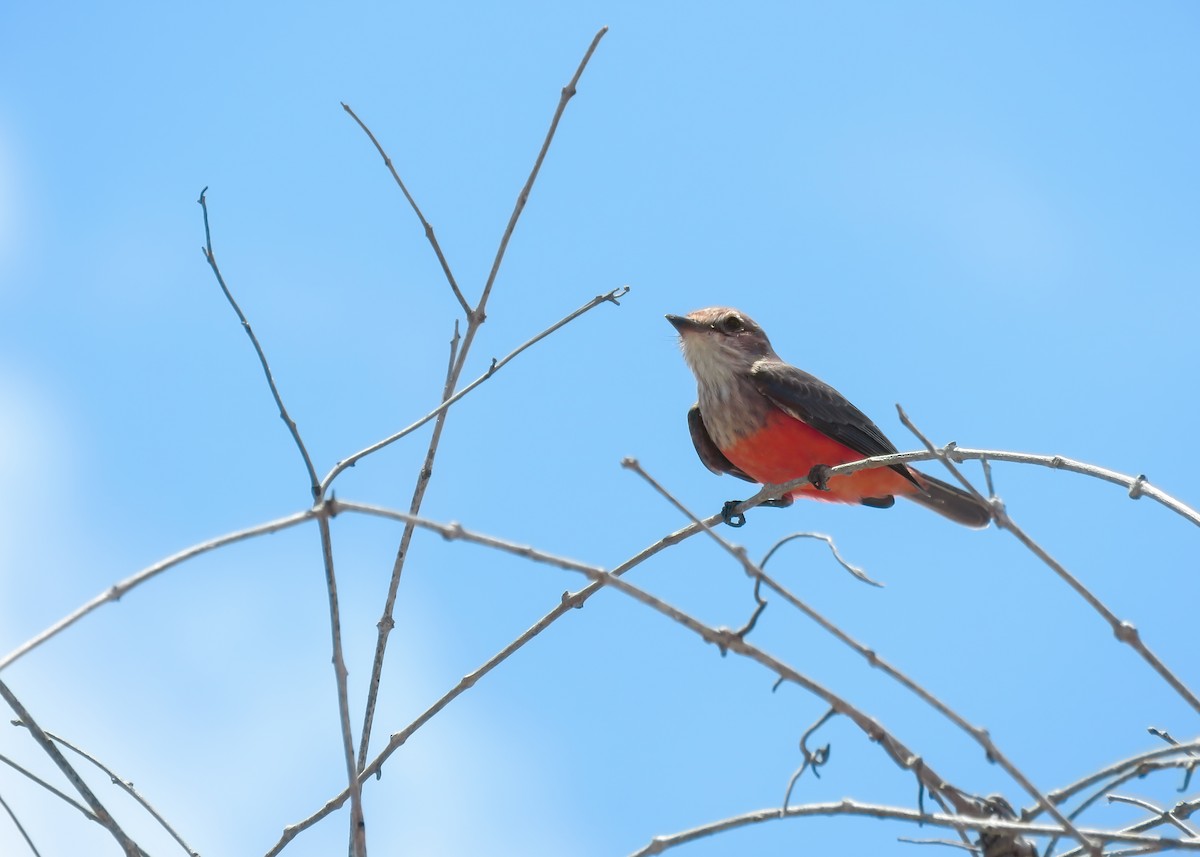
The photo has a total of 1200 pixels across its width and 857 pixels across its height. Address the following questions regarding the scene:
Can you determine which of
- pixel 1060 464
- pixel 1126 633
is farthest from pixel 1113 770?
pixel 1060 464

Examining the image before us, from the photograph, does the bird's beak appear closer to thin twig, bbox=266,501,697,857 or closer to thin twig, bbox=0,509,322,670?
thin twig, bbox=266,501,697,857

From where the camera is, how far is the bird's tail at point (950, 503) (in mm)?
7836

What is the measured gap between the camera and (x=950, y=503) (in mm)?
7922

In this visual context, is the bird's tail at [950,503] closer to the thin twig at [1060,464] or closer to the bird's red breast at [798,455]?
the bird's red breast at [798,455]

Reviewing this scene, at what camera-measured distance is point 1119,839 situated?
84.5 inches

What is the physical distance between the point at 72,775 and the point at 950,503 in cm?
638

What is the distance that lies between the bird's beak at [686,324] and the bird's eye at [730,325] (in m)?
0.15

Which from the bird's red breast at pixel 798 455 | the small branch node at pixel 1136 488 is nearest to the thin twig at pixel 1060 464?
the small branch node at pixel 1136 488

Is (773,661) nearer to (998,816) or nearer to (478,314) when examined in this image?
(998,816)

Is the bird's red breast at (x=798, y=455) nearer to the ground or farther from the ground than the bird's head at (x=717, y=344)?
nearer to the ground

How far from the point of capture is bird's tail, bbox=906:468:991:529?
784cm

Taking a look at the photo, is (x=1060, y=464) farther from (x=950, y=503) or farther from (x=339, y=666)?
(x=950, y=503)

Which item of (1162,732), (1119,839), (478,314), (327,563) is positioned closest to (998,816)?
(1119,839)

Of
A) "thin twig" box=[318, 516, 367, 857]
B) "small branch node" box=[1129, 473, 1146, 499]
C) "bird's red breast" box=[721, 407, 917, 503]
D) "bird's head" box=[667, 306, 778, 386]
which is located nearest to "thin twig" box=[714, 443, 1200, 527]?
"small branch node" box=[1129, 473, 1146, 499]
